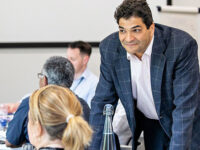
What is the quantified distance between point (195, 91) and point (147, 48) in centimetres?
33

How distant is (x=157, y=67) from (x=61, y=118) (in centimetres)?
70

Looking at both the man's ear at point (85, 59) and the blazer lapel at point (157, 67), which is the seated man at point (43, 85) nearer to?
the blazer lapel at point (157, 67)

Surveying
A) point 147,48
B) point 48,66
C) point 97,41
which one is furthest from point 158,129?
point 97,41

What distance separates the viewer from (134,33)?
181cm

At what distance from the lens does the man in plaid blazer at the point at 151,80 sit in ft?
6.00

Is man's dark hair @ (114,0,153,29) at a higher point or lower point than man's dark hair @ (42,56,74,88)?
higher

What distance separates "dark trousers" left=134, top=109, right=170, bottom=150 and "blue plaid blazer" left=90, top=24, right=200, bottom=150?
94 mm

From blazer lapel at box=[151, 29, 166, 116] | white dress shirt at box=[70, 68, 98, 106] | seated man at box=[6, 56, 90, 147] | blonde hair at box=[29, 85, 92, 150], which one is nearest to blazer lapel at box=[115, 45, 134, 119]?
blazer lapel at box=[151, 29, 166, 116]

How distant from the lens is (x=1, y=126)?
271 cm

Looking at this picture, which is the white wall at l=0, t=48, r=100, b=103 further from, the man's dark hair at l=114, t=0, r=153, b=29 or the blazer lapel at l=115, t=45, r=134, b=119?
the man's dark hair at l=114, t=0, r=153, b=29

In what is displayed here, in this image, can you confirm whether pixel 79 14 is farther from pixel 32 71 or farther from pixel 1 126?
pixel 1 126

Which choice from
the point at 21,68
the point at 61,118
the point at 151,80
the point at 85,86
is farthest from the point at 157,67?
the point at 21,68

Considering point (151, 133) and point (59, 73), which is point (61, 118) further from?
point (59, 73)

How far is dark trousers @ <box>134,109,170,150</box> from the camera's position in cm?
209
